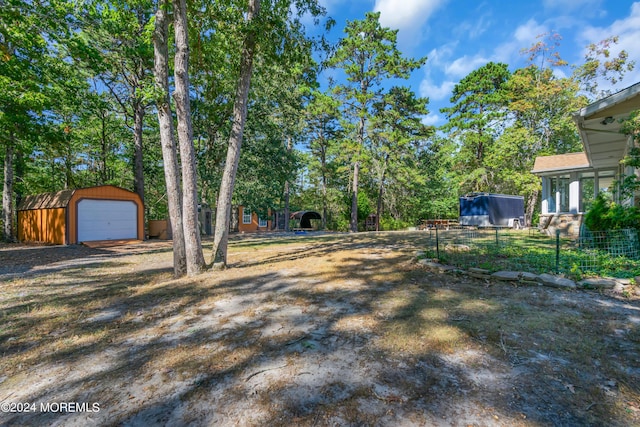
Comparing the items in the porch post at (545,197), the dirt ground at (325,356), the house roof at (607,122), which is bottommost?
the dirt ground at (325,356)

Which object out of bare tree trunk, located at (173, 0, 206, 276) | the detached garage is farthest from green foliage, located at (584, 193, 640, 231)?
the detached garage

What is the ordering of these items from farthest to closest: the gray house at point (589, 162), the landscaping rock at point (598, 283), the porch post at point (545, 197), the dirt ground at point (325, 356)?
the porch post at point (545, 197) < the gray house at point (589, 162) < the landscaping rock at point (598, 283) < the dirt ground at point (325, 356)

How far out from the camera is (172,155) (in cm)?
542

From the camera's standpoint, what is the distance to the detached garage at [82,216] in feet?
39.3

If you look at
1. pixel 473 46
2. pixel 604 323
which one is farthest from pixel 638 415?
pixel 473 46

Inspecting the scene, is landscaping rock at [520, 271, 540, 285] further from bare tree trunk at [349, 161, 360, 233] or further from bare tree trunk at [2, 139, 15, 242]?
bare tree trunk at [2, 139, 15, 242]

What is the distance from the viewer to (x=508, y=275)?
439cm

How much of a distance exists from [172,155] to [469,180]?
22.3 meters

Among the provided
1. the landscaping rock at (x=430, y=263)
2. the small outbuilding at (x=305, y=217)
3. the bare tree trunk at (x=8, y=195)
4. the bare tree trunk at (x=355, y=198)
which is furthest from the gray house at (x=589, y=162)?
the bare tree trunk at (x=8, y=195)

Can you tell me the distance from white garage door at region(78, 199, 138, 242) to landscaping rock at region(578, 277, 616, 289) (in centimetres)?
1660

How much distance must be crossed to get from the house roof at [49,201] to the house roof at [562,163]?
21017 mm

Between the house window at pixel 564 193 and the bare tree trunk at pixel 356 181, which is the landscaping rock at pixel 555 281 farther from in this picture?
the bare tree trunk at pixel 356 181

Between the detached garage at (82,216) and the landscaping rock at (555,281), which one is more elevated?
the detached garage at (82,216)

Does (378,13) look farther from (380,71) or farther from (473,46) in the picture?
(473,46)
